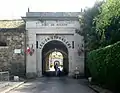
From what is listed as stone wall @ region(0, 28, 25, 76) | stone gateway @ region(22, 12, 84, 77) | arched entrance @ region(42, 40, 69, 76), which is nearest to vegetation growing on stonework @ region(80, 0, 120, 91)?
stone gateway @ region(22, 12, 84, 77)

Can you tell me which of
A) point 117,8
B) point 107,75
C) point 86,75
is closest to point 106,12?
point 117,8

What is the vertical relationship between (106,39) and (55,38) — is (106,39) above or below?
below

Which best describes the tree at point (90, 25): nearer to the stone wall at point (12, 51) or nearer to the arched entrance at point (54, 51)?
the stone wall at point (12, 51)

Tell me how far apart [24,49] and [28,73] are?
2.66 m

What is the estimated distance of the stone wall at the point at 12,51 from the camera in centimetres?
3859

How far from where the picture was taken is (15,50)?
38.7m

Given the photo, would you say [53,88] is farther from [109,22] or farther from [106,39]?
[109,22]

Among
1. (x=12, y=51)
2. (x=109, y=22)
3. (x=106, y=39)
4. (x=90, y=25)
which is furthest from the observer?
(x=12, y=51)

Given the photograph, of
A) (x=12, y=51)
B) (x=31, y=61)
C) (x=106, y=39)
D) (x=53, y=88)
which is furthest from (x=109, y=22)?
(x=12, y=51)

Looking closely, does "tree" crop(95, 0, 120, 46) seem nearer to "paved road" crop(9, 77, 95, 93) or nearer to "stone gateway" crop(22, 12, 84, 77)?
"paved road" crop(9, 77, 95, 93)

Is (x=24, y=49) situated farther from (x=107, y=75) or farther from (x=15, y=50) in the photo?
(x=107, y=75)

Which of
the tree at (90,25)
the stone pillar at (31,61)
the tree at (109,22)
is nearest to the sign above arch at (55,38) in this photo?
the stone pillar at (31,61)

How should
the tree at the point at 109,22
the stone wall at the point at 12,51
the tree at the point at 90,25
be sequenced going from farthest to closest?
1. the stone wall at the point at 12,51
2. the tree at the point at 90,25
3. the tree at the point at 109,22

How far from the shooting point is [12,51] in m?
38.8
